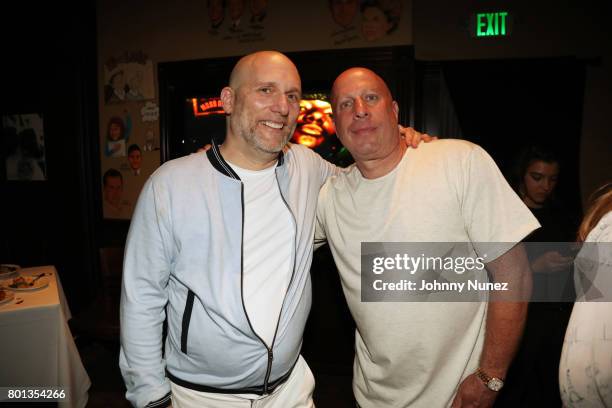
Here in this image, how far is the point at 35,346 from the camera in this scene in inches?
97.5

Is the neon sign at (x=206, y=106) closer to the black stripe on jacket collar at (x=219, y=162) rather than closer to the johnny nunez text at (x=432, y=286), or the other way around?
the black stripe on jacket collar at (x=219, y=162)

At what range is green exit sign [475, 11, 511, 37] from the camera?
3.55 m

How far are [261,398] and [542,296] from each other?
1.91 meters

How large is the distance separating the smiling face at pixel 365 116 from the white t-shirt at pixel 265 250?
39cm

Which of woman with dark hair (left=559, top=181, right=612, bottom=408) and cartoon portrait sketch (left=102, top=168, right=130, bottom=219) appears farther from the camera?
cartoon portrait sketch (left=102, top=168, right=130, bottom=219)

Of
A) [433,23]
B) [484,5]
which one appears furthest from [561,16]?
[433,23]

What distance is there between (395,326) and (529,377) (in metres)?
1.14

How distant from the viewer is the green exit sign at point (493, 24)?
11.7 ft

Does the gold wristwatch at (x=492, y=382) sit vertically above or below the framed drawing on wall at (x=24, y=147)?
below

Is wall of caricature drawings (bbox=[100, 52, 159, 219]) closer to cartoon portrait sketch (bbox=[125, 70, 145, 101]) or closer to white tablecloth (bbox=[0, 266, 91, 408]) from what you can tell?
cartoon portrait sketch (bbox=[125, 70, 145, 101])

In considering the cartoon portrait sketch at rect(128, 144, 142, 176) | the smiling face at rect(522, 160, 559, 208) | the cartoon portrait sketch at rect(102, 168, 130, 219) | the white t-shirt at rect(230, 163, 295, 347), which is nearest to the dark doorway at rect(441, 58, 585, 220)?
the smiling face at rect(522, 160, 559, 208)

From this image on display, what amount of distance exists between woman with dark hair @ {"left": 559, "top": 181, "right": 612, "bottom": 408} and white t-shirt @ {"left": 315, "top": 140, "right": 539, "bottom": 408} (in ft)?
1.02

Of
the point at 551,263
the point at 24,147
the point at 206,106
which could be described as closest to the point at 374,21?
the point at 206,106

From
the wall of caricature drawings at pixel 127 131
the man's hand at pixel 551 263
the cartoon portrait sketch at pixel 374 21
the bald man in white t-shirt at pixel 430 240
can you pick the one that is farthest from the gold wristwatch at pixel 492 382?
the wall of caricature drawings at pixel 127 131
